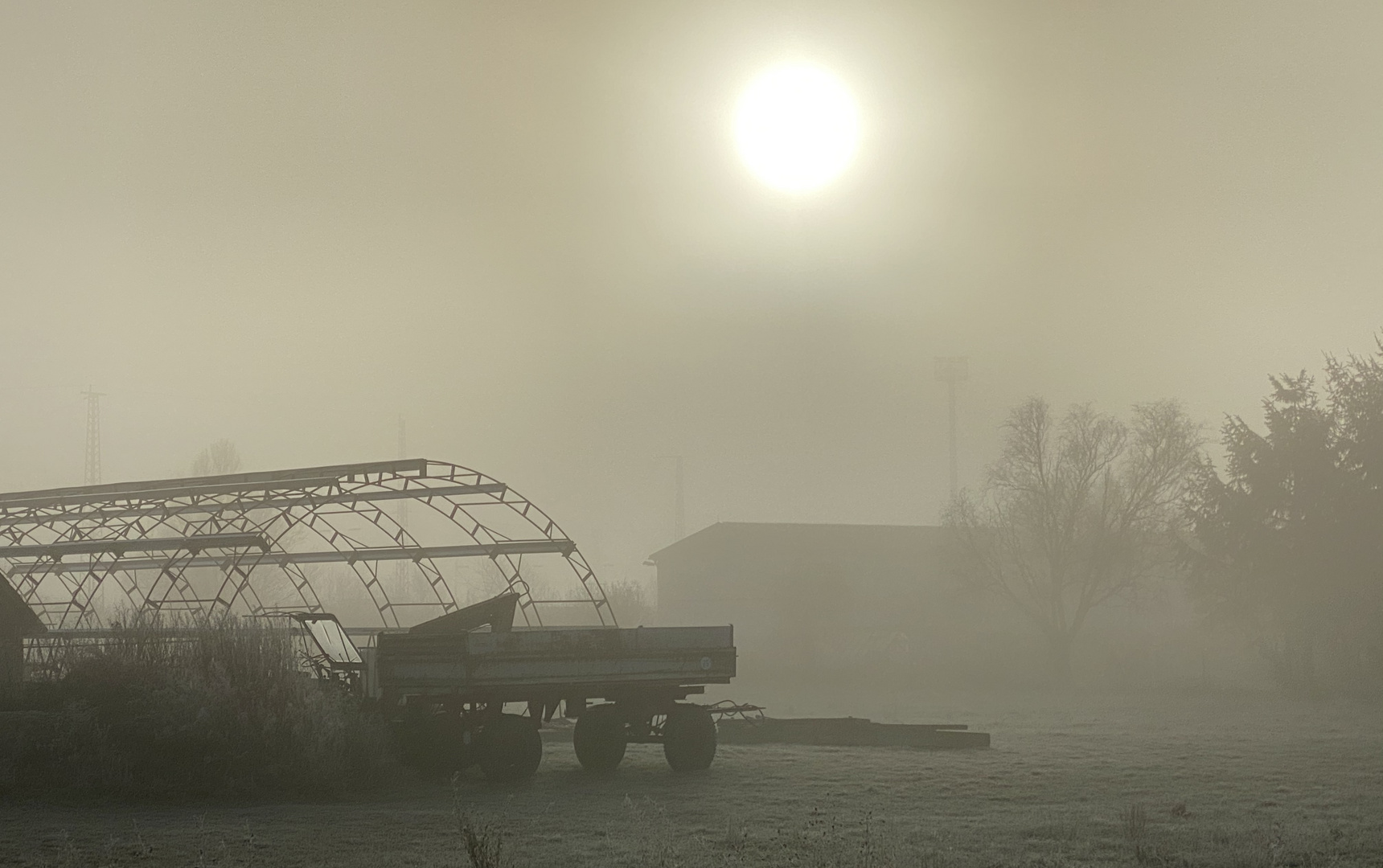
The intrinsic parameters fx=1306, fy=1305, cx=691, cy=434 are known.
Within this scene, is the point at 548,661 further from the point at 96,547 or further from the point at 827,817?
the point at 96,547

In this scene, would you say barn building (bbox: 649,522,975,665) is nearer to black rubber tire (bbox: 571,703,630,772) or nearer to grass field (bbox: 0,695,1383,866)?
grass field (bbox: 0,695,1383,866)

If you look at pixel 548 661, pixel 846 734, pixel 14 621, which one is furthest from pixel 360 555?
pixel 548 661

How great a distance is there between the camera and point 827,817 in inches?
631

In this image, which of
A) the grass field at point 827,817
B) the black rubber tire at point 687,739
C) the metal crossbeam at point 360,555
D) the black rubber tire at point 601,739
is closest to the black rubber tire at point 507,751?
the grass field at point 827,817

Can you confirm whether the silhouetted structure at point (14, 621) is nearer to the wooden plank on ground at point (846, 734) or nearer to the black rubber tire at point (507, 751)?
the black rubber tire at point (507, 751)

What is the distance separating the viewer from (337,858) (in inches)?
517

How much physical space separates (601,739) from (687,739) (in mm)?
1410

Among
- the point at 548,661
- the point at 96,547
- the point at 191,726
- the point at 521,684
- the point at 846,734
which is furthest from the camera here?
the point at 96,547

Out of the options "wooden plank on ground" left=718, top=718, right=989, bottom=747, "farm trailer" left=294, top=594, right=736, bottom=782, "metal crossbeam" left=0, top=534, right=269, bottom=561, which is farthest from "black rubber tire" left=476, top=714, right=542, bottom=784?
"metal crossbeam" left=0, top=534, right=269, bottom=561

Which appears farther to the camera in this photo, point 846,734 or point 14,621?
point 14,621

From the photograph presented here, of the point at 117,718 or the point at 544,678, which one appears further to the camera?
the point at 544,678

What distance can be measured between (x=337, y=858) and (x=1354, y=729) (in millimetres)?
26100

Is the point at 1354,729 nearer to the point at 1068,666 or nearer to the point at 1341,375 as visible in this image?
the point at 1341,375

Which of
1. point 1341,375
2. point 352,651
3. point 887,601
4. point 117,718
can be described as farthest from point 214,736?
point 887,601
